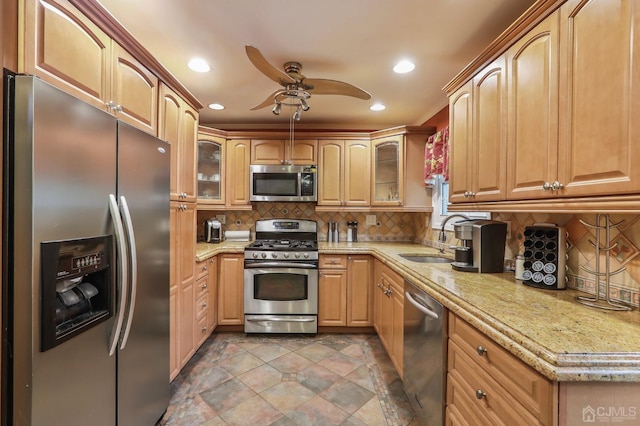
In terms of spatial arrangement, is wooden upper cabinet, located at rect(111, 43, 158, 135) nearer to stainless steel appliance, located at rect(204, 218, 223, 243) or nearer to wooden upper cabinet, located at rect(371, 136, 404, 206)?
stainless steel appliance, located at rect(204, 218, 223, 243)

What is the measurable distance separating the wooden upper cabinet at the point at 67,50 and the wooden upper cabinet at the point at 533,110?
6.47 ft

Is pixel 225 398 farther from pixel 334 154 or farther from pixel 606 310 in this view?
pixel 334 154

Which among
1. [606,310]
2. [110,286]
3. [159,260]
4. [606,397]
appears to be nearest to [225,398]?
[159,260]

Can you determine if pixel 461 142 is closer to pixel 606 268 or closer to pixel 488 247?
pixel 488 247

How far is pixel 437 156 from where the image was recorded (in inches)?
108

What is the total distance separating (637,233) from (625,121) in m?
0.54

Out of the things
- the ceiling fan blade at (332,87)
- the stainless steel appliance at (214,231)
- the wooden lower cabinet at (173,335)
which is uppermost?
the ceiling fan blade at (332,87)

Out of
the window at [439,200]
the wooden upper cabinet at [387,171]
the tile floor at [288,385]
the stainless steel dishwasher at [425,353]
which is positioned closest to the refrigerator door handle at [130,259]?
the tile floor at [288,385]

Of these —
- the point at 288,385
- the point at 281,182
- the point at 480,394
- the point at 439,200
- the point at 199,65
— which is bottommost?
the point at 288,385

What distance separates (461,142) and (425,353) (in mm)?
1368

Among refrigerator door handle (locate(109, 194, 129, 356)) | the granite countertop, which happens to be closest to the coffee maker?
the granite countertop

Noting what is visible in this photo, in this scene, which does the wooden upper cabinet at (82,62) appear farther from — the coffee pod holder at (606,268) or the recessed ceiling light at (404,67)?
the coffee pod holder at (606,268)

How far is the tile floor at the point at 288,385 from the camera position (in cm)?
178

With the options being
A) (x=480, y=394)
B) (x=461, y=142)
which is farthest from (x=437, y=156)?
(x=480, y=394)
